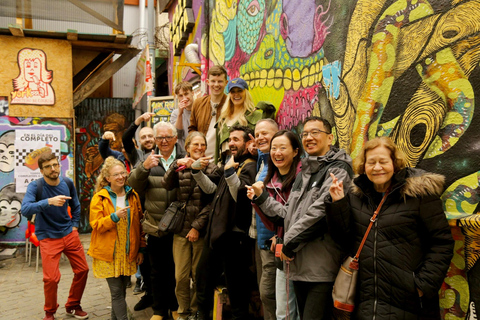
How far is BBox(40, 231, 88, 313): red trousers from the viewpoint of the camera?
4.96 m

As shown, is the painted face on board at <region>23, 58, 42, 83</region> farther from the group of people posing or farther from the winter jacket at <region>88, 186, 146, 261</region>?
the winter jacket at <region>88, 186, 146, 261</region>

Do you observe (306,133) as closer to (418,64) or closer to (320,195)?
(320,195)

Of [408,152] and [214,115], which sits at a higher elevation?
[214,115]

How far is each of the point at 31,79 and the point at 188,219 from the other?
7498mm

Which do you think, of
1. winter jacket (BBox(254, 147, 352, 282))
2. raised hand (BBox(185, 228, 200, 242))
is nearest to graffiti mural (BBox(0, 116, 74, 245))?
raised hand (BBox(185, 228, 200, 242))

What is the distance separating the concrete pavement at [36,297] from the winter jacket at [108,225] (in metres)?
1.11

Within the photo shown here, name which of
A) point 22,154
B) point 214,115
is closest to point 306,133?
point 214,115

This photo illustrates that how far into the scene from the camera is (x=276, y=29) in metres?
4.97

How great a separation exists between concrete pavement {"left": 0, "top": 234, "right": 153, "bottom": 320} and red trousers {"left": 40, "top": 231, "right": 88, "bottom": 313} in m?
0.35

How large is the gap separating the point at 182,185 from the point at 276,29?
7.70 ft

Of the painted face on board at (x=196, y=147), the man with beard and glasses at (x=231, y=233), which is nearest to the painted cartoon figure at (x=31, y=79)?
the painted face on board at (x=196, y=147)

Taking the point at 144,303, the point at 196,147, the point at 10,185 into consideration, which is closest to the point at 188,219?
the point at 196,147

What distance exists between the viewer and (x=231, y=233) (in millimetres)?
3859

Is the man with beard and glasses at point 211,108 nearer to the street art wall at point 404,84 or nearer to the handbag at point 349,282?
the street art wall at point 404,84
